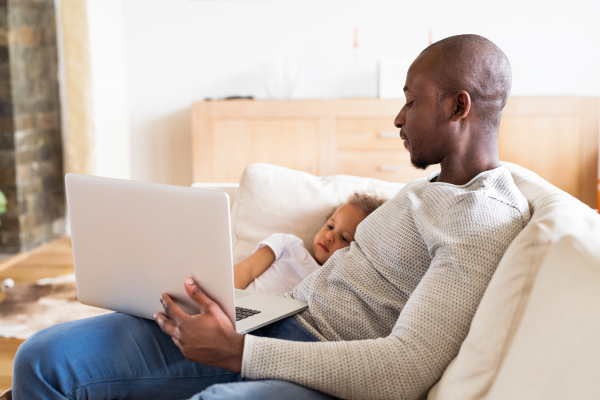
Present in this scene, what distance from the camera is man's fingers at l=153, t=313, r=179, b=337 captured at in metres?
1.03

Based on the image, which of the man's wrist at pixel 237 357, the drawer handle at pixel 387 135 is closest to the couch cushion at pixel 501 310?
the man's wrist at pixel 237 357

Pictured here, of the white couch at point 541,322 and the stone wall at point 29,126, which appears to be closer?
the white couch at point 541,322

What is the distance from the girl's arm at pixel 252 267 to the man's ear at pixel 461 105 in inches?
27.9

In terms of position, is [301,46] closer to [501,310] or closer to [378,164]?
[378,164]

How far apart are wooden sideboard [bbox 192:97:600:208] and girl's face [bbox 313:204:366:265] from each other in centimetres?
158

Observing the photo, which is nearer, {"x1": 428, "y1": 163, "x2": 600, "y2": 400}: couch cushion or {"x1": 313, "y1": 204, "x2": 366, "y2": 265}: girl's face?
{"x1": 428, "y1": 163, "x2": 600, "y2": 400}: couch cushion

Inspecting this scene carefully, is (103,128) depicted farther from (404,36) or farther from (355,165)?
(404,36)

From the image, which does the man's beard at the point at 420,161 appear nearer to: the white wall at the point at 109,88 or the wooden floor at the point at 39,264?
the wooden floor at the point at 39,264

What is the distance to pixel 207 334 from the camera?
3.18 ft

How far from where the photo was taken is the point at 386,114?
3.47m

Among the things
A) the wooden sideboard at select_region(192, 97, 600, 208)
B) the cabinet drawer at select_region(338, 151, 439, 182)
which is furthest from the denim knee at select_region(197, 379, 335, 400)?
the cabinet drawer at select_region(338, 151, 439, 182)

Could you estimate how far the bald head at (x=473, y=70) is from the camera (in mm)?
1180

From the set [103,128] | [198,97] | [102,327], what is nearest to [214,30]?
[198,97]

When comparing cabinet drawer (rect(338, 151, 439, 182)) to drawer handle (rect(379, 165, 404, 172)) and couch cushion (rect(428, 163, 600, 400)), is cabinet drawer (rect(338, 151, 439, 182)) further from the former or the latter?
couch cushion (rect(428, 163, 600, 400))
